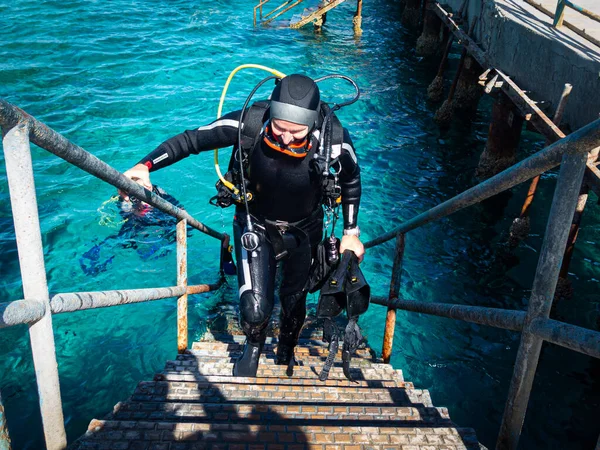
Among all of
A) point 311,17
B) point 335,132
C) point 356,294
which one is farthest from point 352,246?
point 311,17

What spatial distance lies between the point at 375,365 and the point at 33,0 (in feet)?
62.1

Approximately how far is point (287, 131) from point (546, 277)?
2.04 metres

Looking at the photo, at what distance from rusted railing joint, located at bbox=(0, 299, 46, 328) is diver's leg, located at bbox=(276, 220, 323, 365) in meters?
2.40

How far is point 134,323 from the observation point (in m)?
6.55

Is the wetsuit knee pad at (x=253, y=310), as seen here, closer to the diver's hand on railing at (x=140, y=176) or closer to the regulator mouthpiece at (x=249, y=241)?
the regulator mouthpiece at (x=249, y=241)

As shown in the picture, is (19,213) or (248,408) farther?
(248,408)

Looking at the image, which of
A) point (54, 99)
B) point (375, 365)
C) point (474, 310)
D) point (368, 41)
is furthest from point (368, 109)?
point (474, 310)

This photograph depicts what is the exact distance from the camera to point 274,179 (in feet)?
12.1

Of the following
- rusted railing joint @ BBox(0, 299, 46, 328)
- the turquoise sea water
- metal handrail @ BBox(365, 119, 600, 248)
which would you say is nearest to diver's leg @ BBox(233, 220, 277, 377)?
metal handrail @ BBox(365, 119, 600, 248)

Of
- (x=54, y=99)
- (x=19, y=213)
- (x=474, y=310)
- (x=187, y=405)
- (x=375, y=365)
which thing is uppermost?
(x=19, y=213)

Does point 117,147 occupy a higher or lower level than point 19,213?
lower

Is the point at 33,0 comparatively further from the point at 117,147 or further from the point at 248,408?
the point at 248,408

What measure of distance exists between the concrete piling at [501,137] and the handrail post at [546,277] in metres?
7.47

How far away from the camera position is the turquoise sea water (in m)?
5.85
